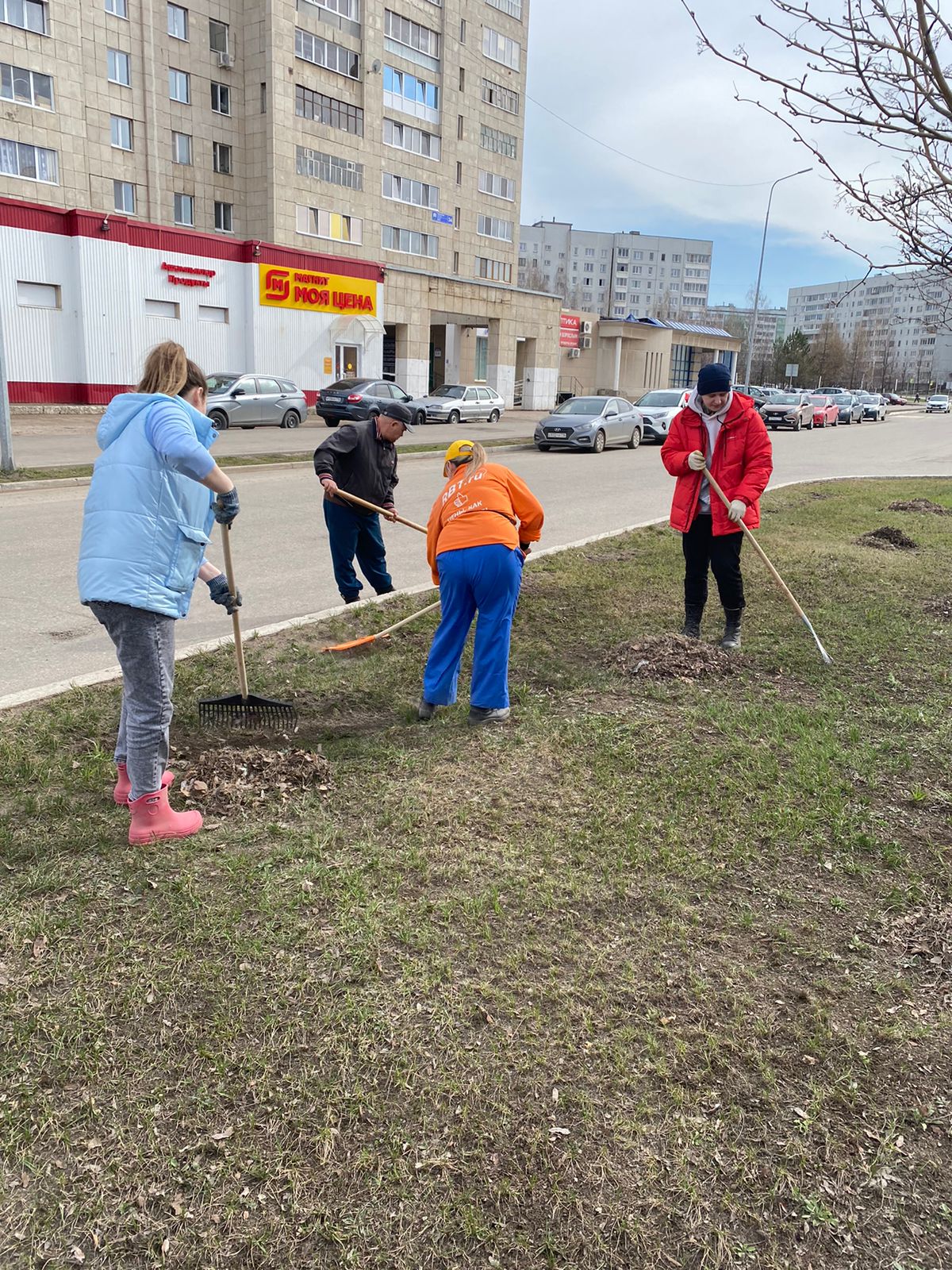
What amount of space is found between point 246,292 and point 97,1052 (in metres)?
33.7

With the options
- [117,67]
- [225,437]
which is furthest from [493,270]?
[225,437]

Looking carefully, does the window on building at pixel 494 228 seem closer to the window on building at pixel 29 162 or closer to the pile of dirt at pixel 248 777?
the window on building at pixel 29 162

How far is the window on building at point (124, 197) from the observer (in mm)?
36094

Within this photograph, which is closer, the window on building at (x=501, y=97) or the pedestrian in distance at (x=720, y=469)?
the pedestrian in distance at (x=720, y=469)

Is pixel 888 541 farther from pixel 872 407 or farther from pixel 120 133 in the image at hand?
pixel 872 407

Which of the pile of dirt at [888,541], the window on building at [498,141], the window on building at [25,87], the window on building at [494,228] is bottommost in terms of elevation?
the pile of dirt at [888,541]

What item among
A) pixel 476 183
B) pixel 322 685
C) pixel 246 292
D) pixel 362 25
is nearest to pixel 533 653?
pixel 322 685

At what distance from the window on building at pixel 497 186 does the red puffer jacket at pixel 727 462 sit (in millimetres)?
49027

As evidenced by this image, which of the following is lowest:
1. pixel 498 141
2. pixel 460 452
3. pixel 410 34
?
pixel 460 452

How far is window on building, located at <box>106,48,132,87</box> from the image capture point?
34.9m

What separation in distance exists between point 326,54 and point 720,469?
136ft

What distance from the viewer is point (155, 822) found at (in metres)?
3.66

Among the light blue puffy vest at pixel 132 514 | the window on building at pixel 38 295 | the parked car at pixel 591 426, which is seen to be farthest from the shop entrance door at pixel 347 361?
the light blue puffy vest at pixel 132 514

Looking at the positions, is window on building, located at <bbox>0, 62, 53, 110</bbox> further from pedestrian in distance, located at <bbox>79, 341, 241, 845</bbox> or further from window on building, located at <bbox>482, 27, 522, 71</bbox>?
pedestrian in distance, located at <bbox>79, 341, 241, 845</bbox>
